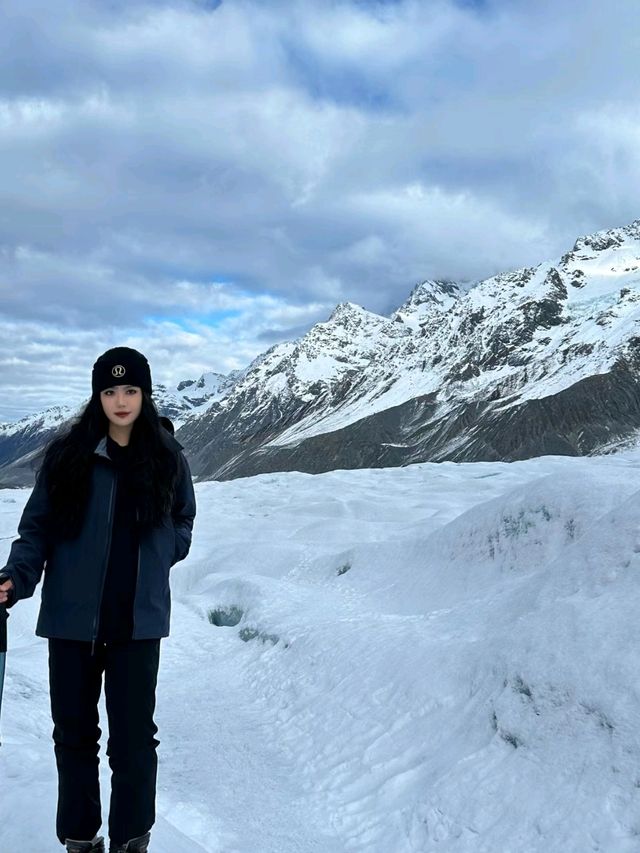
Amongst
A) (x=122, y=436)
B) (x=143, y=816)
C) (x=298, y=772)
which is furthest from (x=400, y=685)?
(x=122, y=436)

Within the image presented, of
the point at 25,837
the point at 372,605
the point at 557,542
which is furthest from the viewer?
the point at 372,605

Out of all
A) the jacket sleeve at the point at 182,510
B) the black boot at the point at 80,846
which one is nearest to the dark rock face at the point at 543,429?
the jacket sleeve at the point at 182,510

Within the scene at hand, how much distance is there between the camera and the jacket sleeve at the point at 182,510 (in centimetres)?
442

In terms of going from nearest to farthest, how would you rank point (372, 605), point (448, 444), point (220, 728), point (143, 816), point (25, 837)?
point (143, 816), point (25, 837), point (220, 728), point (372, 605), point (448, 444)

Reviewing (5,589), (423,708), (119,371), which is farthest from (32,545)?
(423,708)

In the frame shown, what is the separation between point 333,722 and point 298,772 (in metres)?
0.89

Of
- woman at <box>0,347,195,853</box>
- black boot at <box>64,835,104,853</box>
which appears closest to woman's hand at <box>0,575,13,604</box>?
woman at <box>0,347,195,853</box>

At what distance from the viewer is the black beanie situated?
439 centimetres

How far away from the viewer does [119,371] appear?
441cm

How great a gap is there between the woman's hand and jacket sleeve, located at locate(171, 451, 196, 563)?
95 cm

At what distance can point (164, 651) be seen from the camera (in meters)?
11.4

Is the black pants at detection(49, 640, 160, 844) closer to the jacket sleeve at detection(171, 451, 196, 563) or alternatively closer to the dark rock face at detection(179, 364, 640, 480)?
the jacket sleeve at detection(171, 451, 196, 563)

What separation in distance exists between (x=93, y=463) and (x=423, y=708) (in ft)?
15.4

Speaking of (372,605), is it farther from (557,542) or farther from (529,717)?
(529,717)
